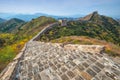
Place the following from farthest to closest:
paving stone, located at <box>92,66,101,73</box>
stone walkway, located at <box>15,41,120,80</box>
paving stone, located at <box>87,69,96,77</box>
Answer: paving stone, located at <box>92,66,101,73</box> → paving stone, located at <box>87,69,96,77</box> → stone walkway, located at <box>15,41,120,80</box>

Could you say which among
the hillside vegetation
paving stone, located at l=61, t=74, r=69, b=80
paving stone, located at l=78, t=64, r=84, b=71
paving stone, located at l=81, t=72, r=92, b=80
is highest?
paving stone, located at l=81, t=72, r=92, b=80

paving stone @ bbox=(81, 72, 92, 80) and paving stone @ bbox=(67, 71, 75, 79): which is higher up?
paving stone @ bbox=(81, 72, 92, 80)

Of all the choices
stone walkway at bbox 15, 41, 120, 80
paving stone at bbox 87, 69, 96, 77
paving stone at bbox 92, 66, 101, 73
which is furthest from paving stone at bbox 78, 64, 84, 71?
paving stone at bbox 92, 66, 101, 73

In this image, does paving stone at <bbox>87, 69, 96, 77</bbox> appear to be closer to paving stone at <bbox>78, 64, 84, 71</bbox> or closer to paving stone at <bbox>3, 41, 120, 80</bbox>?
paving stone at <bbox>3, 41, 120, 80</bbox>

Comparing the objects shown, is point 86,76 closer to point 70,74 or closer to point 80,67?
point 70,74

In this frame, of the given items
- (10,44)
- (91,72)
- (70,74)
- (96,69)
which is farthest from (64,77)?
(10,44)

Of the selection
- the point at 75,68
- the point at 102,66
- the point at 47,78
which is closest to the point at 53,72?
the point at 47,78

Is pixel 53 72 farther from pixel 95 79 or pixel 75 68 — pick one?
pixel 95 79

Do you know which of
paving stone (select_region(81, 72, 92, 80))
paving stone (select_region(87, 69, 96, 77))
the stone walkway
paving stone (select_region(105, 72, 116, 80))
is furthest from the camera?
paving stone (select_region(87, 69, 96, 77))

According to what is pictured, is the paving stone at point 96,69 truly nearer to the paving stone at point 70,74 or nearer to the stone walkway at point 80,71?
the stone walkway at point 80,71

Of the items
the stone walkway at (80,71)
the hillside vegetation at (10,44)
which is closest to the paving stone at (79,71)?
the stone walkway at (80,71)

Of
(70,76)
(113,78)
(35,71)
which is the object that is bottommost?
(35,71)
